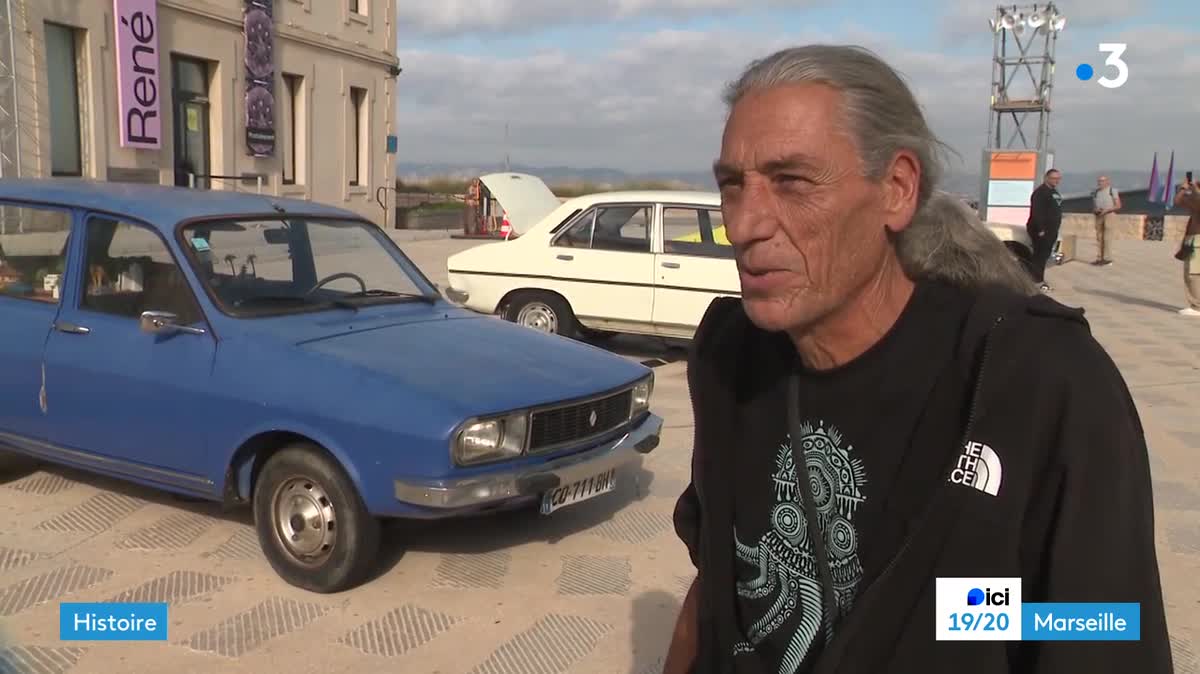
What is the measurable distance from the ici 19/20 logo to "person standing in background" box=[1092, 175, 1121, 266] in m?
21.0

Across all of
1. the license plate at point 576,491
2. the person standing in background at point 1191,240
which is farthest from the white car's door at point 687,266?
the person standing in background at point 1191,240

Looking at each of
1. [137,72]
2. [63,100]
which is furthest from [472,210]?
[63,100]

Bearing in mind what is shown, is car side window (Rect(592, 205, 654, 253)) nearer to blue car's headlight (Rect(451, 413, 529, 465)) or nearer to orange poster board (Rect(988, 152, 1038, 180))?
blue car's headlight (Rect(451, 413, 529, 465))

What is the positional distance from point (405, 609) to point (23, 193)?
3124 millimetres

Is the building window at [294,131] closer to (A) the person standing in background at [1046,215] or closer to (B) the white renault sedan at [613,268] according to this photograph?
(B) the white renault sedan at [613,268]

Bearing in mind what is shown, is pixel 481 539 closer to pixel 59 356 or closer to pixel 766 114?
pixel 59 356

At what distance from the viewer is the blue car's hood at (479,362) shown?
4.12 m

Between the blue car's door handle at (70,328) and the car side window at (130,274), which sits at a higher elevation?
the car side window at (130,274)

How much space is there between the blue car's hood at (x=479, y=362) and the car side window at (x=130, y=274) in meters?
0.84

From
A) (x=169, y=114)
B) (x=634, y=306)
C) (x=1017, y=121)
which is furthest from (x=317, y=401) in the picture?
(x=1017, y=121)

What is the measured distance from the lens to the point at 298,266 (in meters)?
Answer: 5.15

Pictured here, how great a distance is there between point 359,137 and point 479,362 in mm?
23907

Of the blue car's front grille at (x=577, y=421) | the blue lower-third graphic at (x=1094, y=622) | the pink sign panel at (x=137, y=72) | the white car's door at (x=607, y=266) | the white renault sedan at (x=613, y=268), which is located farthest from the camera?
the pink sign panel at (x=137, y=72)

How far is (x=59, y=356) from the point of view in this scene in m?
4.72
